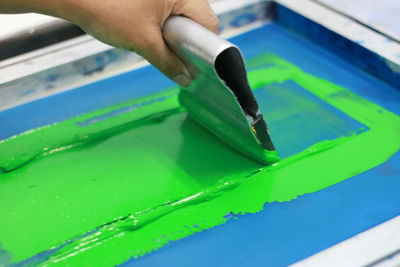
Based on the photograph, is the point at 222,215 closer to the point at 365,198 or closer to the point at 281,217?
the point at 281,217

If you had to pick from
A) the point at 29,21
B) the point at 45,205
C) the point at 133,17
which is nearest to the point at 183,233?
the point at 45,205

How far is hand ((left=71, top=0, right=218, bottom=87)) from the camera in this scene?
1.07m

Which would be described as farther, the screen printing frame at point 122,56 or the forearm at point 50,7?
the screen printing frame at point 122,56

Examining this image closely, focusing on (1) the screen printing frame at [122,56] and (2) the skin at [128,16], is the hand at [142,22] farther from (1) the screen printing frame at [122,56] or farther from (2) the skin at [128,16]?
(1) the screen printing frame at [122,56]

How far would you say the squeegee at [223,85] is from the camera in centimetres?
107

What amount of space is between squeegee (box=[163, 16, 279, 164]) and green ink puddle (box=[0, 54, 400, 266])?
0.05 m

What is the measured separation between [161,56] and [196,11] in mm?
130

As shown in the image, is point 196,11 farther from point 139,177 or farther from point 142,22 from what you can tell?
point 139,177

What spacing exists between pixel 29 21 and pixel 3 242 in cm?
81

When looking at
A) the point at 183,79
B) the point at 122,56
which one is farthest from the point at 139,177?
the point at 122,56

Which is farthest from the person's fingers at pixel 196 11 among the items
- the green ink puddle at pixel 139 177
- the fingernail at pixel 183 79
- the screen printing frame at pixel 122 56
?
the screen printing frame at pixel 122 56

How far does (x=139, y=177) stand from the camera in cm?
117

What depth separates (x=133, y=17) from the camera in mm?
1075

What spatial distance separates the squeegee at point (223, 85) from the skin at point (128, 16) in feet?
0.09
